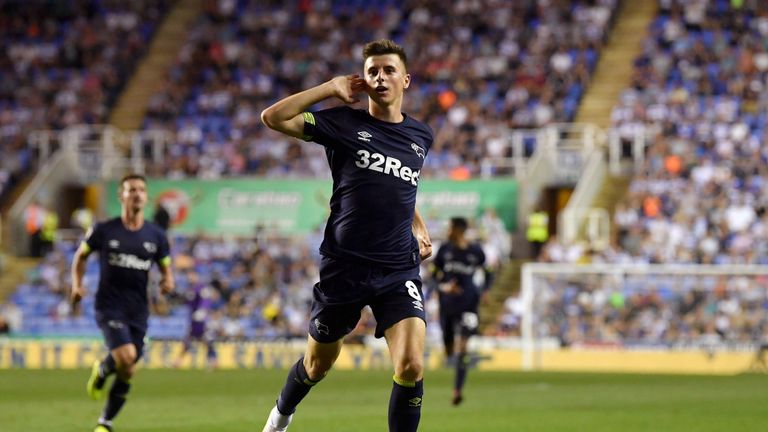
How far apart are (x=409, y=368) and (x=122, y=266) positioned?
5.63m

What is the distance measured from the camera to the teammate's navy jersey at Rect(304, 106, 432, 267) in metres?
9.40

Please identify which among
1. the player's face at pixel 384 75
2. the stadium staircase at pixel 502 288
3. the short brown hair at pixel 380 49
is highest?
the short brown hair at pixel 380 49

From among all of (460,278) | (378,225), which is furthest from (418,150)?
(460,278)

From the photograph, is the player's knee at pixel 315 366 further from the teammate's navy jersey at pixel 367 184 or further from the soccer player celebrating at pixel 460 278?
the soccer player celebrating at pixel 460 278

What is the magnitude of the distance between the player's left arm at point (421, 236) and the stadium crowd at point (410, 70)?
2473cm

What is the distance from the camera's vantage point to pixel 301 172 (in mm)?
36781

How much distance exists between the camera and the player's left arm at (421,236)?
9.91 meters

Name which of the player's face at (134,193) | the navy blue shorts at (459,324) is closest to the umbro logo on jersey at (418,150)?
the player's face at (134,193)

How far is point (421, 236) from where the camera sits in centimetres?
1012

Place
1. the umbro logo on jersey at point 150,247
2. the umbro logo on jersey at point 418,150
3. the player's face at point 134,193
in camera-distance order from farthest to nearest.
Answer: the umbro logo on jersey at point 150,247 → the player's face at point 134,193 → the umbro logo on jersey at point 418,150

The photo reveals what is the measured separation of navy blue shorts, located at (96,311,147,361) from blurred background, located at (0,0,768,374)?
15227 millimetres

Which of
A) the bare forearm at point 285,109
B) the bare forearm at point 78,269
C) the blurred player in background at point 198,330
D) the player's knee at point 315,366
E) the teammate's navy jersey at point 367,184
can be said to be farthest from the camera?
the blurred player in background at point 198,330

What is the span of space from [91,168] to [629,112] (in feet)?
46.1

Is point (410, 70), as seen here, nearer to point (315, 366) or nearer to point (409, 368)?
point (315, 366)
